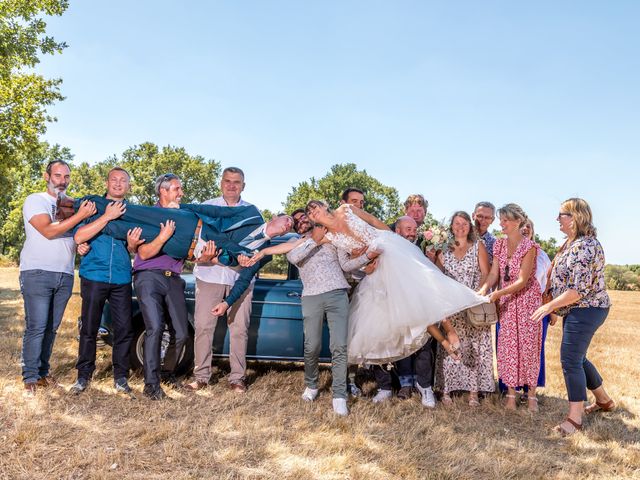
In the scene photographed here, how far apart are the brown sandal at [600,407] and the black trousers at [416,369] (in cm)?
168

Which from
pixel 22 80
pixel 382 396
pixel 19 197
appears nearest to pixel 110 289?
pixel 382 396

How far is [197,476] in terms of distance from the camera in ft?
Result: 11.2

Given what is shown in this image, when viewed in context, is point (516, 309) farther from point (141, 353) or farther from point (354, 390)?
point (141, 353)

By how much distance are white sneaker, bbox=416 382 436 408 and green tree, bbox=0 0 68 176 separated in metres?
16.4

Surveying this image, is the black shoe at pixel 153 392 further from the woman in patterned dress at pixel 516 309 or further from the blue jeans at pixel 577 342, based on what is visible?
the blue jeans at pixel 577 342

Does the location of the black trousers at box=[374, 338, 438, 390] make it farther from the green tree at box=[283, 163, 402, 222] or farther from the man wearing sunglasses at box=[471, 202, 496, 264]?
→ the green tree at box=[283, 163, 402, 222]

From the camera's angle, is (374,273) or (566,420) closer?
(566,420)

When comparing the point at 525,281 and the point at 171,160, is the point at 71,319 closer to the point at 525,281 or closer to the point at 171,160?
the point at 525,281

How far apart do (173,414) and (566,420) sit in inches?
145

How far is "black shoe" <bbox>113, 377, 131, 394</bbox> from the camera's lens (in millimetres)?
5188

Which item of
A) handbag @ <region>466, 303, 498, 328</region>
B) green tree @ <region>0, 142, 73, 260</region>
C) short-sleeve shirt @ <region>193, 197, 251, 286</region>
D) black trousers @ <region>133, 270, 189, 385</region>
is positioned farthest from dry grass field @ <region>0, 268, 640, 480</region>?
green tree @ <region>0, 142, 73, 260</region>

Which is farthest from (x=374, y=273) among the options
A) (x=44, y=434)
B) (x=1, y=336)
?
(x=1, y=336)

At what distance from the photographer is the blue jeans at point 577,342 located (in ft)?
15.6

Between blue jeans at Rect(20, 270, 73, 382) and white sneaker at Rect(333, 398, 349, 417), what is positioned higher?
blue jeans at Rect(20, 270, 73, 382)
